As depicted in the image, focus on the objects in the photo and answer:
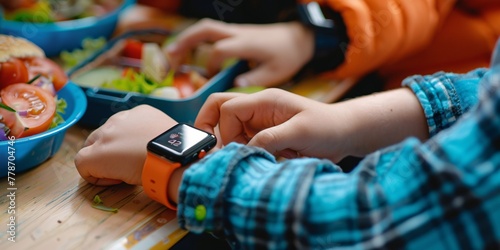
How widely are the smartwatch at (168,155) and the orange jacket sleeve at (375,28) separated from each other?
46 cm

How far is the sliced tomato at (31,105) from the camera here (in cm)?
80

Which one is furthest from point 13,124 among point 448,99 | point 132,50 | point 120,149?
point 448,99

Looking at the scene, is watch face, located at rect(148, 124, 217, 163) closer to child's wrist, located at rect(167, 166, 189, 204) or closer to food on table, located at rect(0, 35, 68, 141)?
child's wrist, located at rect(167, 166, 189, 204)

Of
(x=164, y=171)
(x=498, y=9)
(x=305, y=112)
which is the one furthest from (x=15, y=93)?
(x=498, y=9)

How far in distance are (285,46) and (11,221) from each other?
0.58 metres

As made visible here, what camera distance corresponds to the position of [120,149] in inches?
29.7

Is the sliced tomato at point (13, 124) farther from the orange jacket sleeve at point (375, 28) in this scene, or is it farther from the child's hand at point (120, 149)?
the orange jacket sleeve at point (375, 28)

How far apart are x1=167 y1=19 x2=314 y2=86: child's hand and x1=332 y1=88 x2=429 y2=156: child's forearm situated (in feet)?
0.87

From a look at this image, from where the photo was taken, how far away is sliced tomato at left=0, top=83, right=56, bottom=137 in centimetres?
80

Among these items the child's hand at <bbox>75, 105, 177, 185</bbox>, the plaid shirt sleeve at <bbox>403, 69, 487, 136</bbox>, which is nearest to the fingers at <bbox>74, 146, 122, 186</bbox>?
the child's hand at <bbox>75, 105, 177, 185</bbox>

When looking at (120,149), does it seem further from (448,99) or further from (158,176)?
(448,99)

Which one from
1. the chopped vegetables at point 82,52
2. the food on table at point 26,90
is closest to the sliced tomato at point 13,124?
the food on table at point 26,90

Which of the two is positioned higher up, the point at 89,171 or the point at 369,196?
the point at 369,196

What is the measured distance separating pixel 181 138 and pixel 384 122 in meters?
0.30
